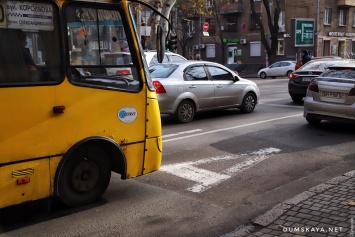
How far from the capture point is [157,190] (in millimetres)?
5676

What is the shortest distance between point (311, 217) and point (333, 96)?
17.5ft

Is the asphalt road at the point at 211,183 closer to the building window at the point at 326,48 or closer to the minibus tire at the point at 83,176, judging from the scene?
the minibus tire at the point at 83,176

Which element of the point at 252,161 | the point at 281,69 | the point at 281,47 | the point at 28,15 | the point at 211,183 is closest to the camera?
the point at 28,15

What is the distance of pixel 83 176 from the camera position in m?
4.95

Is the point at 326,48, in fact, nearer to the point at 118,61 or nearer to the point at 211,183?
the point at 211,183

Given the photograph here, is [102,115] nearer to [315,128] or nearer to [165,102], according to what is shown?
[165,102]

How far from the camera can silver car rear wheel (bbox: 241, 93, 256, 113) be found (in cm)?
1214

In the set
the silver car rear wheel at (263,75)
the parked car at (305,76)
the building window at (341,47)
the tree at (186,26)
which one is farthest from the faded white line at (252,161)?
the tree at (186,26)

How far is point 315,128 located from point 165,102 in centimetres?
369

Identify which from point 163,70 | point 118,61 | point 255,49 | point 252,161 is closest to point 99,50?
point 118,61

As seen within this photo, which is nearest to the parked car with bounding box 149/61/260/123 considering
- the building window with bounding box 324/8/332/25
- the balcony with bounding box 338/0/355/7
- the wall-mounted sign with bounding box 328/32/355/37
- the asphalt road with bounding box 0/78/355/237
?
the asphalt road with bounding box 0/78/355/237

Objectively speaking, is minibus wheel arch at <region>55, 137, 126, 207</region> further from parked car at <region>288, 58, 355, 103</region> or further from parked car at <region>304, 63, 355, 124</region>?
parked car at <region>288, 58, 355, 103</region>

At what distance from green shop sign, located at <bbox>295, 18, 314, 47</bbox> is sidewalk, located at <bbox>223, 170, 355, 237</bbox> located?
36.2m

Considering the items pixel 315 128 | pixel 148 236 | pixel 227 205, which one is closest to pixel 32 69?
pixel 148 236
